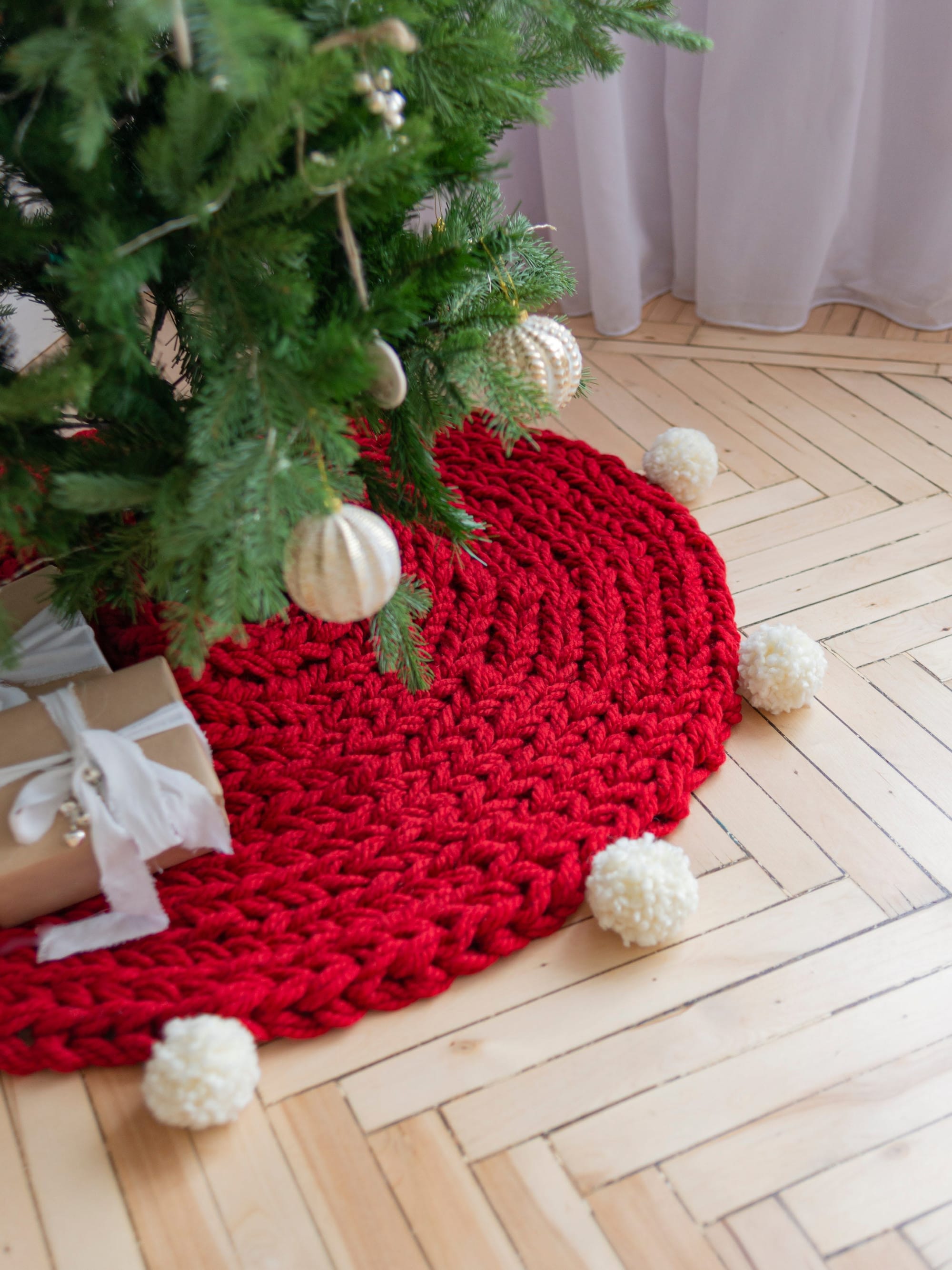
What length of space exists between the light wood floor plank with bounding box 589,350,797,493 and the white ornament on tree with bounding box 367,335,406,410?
29.1 inches

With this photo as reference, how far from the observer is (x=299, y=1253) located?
0.72 metres

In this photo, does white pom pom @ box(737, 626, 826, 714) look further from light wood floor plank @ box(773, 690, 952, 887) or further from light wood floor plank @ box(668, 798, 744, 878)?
light wood floor plank @ box(668, 798, 744, 878)

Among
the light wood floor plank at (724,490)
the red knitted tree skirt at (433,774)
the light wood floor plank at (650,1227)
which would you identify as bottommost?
the light wood floor plank at (650,1227)

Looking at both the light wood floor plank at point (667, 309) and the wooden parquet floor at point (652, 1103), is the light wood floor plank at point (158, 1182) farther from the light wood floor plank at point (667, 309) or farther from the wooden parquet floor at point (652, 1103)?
the light wood floor plank at point (667, 309)

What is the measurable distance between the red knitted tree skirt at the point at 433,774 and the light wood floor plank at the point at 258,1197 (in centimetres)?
7

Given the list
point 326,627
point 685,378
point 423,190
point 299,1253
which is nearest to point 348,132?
point 423,190

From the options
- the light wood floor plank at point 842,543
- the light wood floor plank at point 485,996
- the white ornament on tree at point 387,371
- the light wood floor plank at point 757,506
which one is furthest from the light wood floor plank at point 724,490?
the white ornament on tree at point 387,371

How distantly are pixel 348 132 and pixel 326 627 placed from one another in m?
0.52

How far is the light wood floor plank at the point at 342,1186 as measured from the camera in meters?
0.72

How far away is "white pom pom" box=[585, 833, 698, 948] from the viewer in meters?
0.85

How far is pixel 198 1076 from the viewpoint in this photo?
2.48ft

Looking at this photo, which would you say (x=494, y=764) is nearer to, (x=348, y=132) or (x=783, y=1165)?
(x=783, y=1165)

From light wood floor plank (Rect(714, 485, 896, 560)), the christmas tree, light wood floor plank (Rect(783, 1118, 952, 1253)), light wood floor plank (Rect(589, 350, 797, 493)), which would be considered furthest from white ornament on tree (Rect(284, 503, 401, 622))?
light wood floor plank (Rect(589, 350, 797, 493))

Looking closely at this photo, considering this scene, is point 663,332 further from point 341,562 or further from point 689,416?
point 341,562
